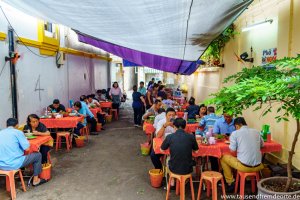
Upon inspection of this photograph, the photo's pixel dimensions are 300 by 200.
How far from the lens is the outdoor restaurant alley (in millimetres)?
5328

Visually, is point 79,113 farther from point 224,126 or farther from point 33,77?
point 224,126

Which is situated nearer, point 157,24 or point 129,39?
point 157,24

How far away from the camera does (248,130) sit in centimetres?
491

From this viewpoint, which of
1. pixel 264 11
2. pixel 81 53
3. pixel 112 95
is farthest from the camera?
pixel 112 95

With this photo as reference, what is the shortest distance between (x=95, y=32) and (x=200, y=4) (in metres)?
1.94

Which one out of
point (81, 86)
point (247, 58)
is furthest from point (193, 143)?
point (81, 86)

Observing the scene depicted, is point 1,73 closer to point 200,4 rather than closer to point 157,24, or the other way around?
point 157,24

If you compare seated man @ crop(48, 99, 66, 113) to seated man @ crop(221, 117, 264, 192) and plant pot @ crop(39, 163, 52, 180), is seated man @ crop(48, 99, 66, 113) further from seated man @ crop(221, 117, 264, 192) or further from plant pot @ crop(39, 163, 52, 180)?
seated man @ crop(221, 117, 264, 192)

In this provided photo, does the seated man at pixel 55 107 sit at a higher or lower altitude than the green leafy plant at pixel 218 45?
lower

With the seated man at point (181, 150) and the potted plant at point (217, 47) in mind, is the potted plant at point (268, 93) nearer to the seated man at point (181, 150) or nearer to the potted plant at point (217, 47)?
the seated man at point (181, 150)

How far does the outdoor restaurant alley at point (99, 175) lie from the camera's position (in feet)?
17.5

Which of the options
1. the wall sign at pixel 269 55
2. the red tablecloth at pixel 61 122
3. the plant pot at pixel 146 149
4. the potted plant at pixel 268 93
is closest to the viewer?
the potted plant at pixel 268 93

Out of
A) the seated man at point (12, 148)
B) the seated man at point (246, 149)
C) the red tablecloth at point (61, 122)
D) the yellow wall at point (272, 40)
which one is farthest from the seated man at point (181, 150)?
the red tablecloth at point (61, 122)

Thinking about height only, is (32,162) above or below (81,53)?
below
